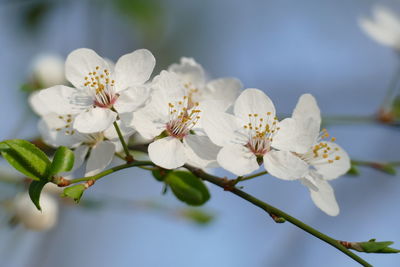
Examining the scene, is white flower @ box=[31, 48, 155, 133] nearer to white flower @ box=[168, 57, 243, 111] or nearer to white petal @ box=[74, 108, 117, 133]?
white petal @ box=[74, 108, 117, 133]

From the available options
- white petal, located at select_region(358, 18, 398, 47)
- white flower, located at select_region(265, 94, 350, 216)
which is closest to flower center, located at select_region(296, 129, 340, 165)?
white flower, located at select_region(265, 94, 350, 216)

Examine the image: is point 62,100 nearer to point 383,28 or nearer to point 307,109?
point 307,109

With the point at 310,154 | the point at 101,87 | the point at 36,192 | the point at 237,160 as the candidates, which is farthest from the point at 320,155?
the point at 36,192

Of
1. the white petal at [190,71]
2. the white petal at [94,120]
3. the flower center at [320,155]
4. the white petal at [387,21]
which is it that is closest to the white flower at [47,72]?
the white petal at [190,71]

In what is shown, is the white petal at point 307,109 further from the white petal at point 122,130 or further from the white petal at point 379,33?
the white petal at point 379,33

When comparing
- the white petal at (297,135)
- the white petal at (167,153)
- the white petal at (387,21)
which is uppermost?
the white petal at (387,21)

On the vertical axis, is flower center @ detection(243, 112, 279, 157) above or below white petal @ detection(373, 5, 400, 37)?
below

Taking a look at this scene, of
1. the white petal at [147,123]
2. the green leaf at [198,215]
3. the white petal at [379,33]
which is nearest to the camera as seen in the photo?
the white petal at [147,123]
